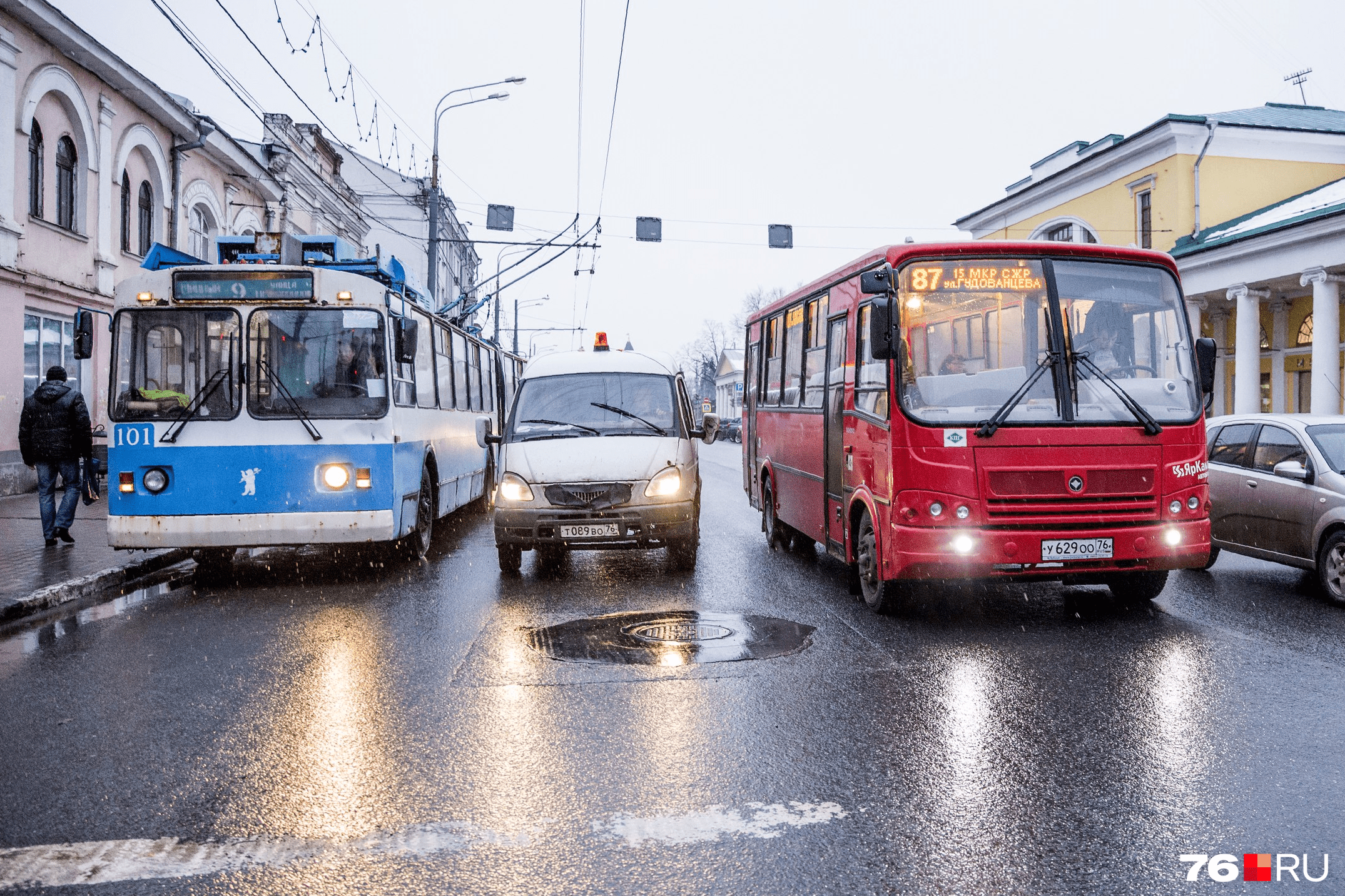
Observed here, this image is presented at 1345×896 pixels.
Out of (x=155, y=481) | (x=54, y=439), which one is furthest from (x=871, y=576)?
(x=54, y=439)

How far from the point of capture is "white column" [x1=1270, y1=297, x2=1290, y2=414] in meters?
29.3

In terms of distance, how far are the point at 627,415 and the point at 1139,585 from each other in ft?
16.0

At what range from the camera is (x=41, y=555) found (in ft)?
36.5

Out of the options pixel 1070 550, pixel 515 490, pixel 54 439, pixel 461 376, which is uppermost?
pixel 461 376

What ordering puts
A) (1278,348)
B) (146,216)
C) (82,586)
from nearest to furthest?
(82,586)
(146,216)
(1278,348)

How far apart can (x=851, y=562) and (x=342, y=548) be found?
Result: 6862mm

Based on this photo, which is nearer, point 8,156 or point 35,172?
point 8,156

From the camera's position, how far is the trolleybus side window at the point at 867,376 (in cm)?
783

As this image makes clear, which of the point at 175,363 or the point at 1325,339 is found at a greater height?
the point at 1325,339

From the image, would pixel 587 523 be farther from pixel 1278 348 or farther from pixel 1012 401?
pixel 1278 348

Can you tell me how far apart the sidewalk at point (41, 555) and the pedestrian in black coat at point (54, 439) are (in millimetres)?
344

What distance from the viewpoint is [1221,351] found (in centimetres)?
3141

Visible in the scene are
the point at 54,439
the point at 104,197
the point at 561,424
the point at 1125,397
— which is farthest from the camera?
the point at 104,197

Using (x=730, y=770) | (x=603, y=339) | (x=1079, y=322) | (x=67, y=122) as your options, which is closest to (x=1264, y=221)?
(x=603, y=339)
